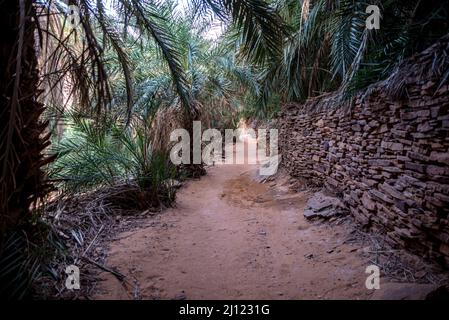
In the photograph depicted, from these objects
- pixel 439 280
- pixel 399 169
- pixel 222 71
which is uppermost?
pixel 222 71

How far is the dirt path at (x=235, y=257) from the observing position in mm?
2395

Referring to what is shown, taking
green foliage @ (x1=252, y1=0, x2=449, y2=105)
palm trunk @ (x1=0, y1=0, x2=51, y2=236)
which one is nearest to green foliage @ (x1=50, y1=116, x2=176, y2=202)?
palm trunk @ (x1=0, y1=0, x2=51, y2=236)

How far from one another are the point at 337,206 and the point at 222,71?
16.7ft

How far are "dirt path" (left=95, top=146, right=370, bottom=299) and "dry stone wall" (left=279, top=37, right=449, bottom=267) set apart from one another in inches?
20.4

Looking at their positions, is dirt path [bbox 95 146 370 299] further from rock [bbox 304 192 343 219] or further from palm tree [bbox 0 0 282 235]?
palm tree [bbox 0 0 282 235]

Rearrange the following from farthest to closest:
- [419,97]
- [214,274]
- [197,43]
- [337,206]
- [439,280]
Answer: [197,43] → [337,206] → [214,274] → [419,97] → [439,280]

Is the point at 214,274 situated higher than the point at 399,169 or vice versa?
the point at 399,169

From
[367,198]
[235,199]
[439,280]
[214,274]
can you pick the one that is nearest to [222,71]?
[235,199]

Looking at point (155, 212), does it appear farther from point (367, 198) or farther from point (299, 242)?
point (367, 198)

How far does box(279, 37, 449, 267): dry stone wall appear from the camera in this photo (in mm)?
2283

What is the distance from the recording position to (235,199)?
598 centimetres

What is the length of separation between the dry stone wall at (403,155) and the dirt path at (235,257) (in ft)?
1.70

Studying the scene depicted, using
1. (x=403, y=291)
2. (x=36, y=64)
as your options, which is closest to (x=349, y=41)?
(x=403, y=291)

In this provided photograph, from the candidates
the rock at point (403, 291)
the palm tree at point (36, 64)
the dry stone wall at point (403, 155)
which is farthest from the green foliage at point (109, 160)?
the rock at point (403, 291)
